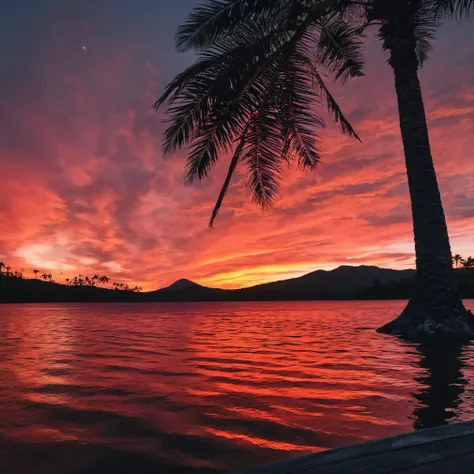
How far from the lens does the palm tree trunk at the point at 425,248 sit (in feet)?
37.2

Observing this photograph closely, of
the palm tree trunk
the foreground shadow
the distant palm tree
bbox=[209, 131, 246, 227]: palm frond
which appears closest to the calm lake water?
the foreground shadow

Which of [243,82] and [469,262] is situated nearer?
[243,82]

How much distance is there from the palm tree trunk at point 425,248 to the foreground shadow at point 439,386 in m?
1.96

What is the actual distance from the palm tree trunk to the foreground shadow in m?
1.96

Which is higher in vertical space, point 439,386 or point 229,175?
point 229,175

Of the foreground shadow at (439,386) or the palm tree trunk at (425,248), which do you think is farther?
the palm tree trunk at (425,248)

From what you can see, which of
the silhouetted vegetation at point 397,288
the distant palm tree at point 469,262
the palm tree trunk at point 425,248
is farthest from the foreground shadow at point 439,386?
the distant palm tree at point 469,262

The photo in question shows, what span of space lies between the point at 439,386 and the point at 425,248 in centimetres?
673

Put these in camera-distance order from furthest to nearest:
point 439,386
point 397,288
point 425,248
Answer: point 397,288 → point 425,248 → point 439,386

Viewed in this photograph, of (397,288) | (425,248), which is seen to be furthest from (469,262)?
(425,248)

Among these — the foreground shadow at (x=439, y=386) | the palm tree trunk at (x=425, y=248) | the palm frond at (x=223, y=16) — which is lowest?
the foreground shadow at (x=439, y=386)

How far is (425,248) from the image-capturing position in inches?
459

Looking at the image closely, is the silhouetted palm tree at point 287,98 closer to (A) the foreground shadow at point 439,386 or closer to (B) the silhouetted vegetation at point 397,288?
(A) the foreground shadow at point 439,386

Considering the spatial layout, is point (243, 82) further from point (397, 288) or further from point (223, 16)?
point (397, 288)
